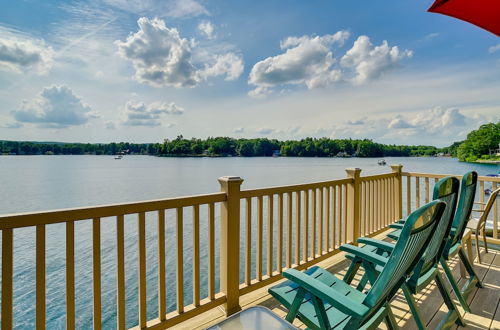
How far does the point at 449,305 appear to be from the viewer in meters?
1.97

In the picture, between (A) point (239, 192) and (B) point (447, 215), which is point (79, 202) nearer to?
(A) point (239, 192)

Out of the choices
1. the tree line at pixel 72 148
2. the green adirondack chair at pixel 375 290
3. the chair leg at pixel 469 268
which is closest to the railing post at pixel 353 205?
the chair leg at pixel 469 268

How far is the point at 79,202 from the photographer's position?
50.2ft

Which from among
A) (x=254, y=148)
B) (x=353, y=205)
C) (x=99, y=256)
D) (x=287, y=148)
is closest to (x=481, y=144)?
(x=287, y=148)

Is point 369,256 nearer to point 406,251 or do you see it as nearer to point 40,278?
point 406,251

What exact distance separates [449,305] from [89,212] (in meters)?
2.50

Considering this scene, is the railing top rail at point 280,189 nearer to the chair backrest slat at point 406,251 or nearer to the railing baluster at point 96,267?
the railing baluster at point 96,267

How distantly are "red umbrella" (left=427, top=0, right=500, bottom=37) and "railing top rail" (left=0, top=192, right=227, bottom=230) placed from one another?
238 centimetres

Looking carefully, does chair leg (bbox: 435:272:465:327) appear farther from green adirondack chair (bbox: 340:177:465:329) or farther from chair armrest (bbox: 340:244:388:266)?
chair armrest (bbox: 340:244:388:266)

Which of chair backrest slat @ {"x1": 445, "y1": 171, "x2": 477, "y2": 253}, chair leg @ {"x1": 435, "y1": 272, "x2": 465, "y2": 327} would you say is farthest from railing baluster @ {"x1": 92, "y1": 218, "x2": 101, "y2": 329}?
chair backrest slat @ {"x1": 445, "y1": 171, "x2": 477, "y2": 253}

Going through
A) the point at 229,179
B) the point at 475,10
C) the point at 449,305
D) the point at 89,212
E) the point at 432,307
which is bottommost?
the point at 432,307

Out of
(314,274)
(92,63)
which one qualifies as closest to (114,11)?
(92,63)

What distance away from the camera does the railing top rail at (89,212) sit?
1.36m

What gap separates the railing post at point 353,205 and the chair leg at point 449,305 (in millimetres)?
1519
